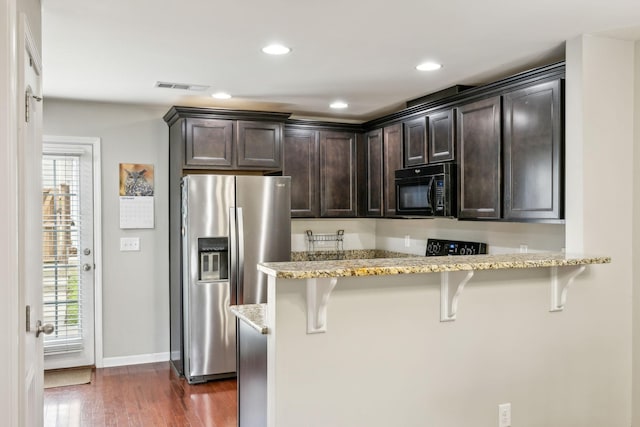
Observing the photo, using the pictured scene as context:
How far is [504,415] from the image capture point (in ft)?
9.62

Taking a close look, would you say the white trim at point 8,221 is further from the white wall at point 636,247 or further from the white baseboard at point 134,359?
the white baseboard at point 134,359

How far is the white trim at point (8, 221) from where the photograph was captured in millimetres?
1672

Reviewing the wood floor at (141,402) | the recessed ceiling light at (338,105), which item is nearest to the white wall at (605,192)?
the recessed ceiling light at (338,105)

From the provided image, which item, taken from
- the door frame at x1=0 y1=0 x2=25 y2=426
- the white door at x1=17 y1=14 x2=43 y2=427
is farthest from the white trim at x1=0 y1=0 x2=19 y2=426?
the white door at x1=17 y1=14 x2=43 y2=427

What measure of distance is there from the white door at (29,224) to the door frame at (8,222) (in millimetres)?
156

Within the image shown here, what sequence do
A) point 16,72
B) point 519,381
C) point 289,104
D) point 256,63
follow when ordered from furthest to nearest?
1. point 289,104
2. point 256,63
3. point 519,381
4. point 16,72

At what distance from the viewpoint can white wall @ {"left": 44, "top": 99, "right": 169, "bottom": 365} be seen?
5027 mm

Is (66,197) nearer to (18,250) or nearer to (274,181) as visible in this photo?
(274,181)

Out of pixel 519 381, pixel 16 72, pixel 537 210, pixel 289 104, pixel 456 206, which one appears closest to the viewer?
pixel 16 72

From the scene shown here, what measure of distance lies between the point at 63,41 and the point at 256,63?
118cm

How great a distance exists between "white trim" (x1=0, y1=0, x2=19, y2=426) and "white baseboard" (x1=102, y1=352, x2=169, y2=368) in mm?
3547

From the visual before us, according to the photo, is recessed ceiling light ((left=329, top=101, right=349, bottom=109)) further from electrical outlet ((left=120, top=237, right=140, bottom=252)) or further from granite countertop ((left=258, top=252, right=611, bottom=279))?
granite countertop ((left=258, top=252, right=611, bottom=279))

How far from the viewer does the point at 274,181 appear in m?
4.75

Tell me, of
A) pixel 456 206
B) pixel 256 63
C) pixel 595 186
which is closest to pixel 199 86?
pixel 256 63
